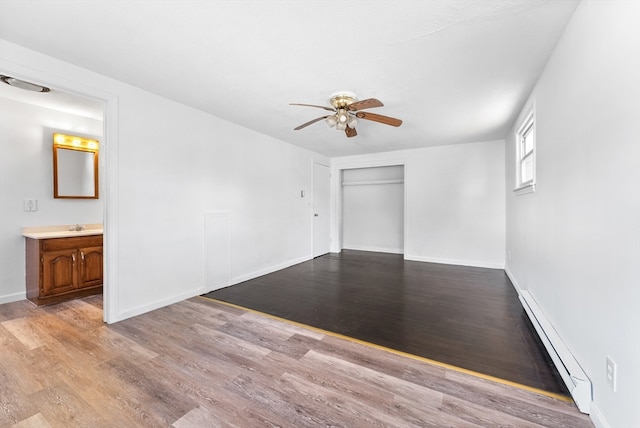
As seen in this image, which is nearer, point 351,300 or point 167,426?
point 167,426

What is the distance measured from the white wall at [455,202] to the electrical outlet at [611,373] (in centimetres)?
394

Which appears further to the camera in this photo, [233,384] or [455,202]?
[455,202]

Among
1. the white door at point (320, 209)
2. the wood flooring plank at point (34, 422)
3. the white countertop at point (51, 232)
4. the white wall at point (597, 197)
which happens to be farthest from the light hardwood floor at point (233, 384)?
the white door at point (320, 209)

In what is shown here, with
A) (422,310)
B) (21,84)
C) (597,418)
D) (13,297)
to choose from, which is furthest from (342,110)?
(13,297)

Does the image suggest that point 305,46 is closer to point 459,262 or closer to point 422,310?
point 422,310

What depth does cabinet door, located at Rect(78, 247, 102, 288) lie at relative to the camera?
3.29m


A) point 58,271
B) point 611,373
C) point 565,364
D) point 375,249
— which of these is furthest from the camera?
point 375,249

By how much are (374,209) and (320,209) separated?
1549 millimetres

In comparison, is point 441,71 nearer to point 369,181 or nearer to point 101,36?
point 101,36

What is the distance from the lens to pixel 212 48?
79.0 inches

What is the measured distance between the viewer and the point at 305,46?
1970 millimetres

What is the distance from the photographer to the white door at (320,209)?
19.1 feet

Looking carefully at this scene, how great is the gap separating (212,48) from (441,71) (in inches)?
75.0

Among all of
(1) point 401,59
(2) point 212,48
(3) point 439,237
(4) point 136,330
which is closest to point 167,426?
(4) point 136,330
